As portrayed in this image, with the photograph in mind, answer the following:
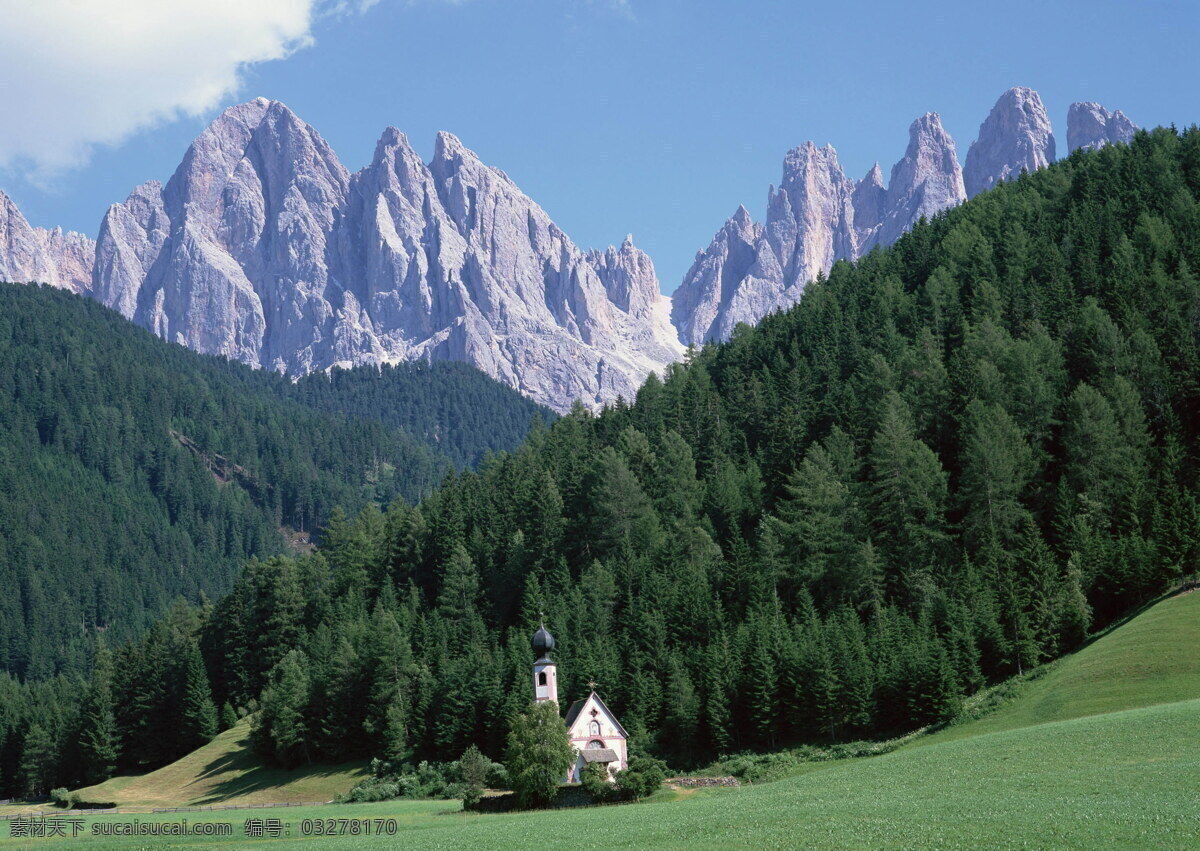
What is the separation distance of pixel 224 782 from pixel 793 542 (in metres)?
47.5

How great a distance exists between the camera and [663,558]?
102 metres

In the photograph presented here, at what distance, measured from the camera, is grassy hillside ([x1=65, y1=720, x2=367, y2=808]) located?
90125 millimetres

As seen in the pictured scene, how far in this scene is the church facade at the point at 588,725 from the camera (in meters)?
76.5

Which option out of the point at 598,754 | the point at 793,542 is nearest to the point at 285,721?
the point at 598,754

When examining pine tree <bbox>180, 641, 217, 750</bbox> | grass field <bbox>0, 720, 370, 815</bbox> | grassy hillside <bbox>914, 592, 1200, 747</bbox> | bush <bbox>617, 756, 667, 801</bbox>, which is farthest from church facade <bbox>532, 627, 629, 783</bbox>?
pine tree <bbox>180, 641, 217, 750</bbox>

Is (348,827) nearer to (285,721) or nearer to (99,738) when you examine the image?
(285,721)

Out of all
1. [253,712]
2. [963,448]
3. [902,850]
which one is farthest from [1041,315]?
[902,850]

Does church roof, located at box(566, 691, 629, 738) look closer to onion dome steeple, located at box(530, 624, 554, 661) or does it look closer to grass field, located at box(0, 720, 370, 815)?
onion dome steeple, located at box(530, 624, 554, 661)

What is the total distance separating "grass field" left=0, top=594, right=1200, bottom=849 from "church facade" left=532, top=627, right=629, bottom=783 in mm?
11147

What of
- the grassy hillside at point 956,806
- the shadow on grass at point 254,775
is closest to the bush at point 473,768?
the shadow on grass at point 254,775

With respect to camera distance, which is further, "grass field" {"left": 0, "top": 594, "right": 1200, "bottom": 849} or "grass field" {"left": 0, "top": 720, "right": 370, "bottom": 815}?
"grass field" {"left": 0, "top": 720, "right": 370, "bottom": 815}

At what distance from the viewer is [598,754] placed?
76.4 meters

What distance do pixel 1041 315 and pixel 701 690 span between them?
54.5 metres

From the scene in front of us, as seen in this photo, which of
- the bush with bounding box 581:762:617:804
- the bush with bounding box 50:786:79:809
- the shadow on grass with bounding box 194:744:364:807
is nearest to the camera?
the bush with bounding box 581:762:617:804
